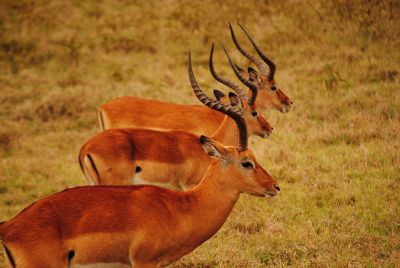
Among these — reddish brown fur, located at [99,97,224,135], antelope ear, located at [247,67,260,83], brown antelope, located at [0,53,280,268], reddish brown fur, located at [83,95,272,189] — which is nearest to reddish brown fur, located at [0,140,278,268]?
brown antelope, located at [0,53,280,268]

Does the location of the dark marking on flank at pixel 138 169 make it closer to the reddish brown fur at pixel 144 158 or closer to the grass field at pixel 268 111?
the reddish brown fur at pixel 144 158

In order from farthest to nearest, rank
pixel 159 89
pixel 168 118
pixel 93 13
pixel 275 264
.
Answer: pixel 93 13, pixel 159 89, pixel 168 118, pixel 275 264

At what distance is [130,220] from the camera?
204 inches

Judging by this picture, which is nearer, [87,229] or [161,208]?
[87,229]

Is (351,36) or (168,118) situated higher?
(351,36)

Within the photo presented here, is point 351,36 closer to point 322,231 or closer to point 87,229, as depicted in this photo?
point 322,231

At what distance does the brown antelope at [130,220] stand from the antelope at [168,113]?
3.77m

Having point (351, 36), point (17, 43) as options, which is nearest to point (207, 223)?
point (351, 36)

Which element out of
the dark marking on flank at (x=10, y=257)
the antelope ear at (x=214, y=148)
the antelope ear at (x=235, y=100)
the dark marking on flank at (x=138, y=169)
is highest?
the antelope ear at (x=235, y=100)

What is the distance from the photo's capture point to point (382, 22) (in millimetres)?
14188

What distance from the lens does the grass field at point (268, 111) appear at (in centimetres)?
674

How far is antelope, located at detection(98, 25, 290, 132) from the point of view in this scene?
961 cm

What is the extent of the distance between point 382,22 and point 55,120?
24.7 feet

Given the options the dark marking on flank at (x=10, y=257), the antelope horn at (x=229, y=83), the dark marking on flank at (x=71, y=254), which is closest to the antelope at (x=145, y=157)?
the antelope horn at (x=229, y=83)
